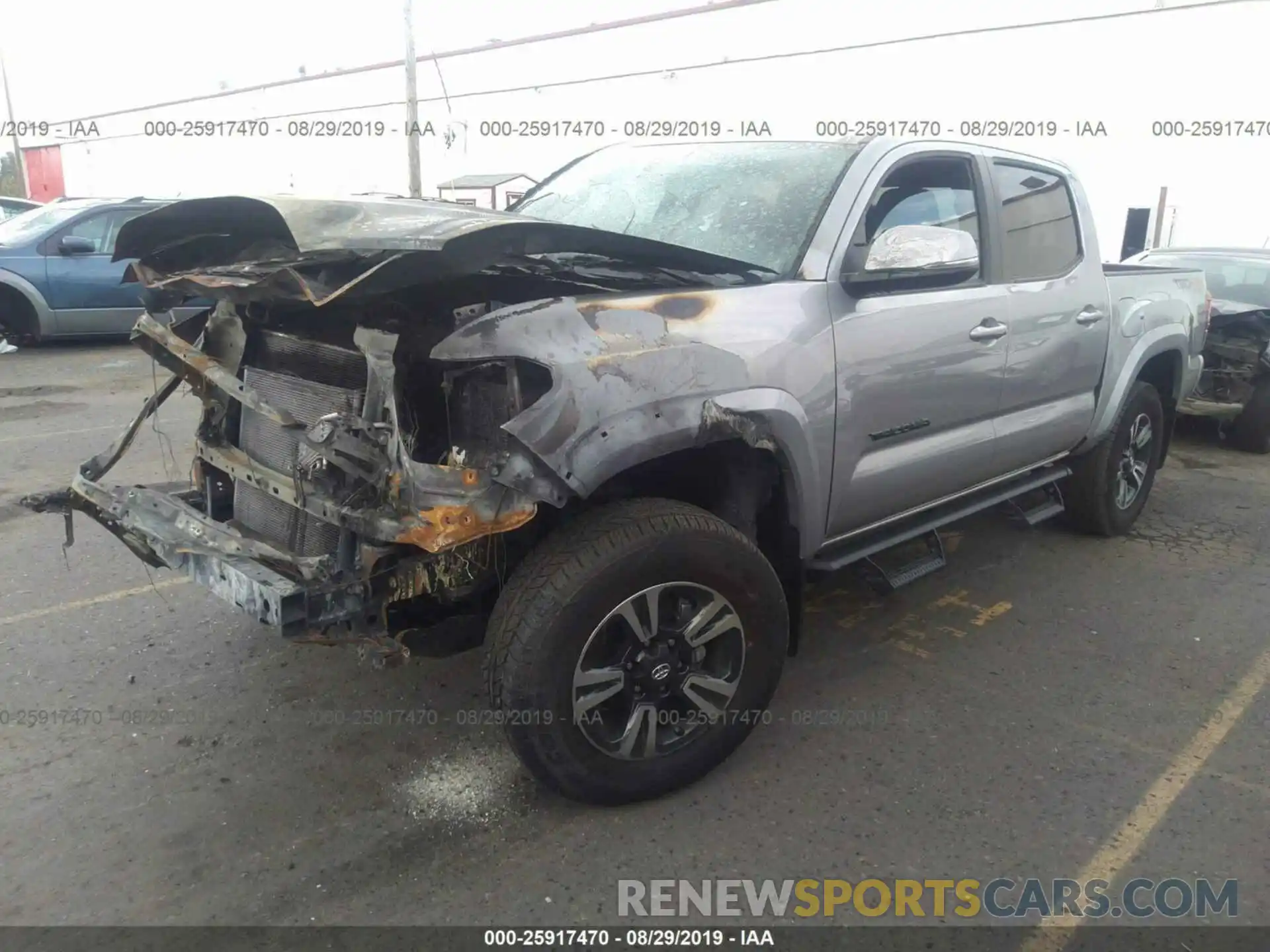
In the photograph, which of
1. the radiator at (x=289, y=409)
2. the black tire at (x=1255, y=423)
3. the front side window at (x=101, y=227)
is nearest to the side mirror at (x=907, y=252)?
the radiator at (x=289, y=409)

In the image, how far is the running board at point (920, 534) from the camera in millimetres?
3555

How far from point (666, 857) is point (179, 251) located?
245cm

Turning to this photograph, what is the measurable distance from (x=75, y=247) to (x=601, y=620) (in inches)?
388

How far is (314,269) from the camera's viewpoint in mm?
2678

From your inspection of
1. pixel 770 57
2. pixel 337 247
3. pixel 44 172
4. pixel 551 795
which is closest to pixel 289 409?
pixel 337 247

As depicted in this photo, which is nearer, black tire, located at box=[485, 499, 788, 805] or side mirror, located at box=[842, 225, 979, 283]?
black tire, located at box=[485, 499, 788, 805]

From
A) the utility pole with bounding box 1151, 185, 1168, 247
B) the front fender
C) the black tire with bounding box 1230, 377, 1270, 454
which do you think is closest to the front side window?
the front fender

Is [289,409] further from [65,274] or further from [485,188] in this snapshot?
[485,188]

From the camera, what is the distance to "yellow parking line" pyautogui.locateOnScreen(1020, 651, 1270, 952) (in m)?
2.52

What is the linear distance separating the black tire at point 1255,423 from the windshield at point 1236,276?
33.2 inches

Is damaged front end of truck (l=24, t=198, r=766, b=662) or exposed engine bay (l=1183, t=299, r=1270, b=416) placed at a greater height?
damaged front end of truck (l=24, t=198, r=766, b=662)

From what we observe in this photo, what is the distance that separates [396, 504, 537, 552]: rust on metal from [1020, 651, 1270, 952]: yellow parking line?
1713 mm

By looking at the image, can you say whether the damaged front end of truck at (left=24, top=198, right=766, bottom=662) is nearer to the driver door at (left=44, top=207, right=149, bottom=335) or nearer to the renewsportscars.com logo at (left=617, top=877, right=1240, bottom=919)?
the renewsportscars.com logo at (left=617, top=877, right=1240, bottom=919)

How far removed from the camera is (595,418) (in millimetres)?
2568
